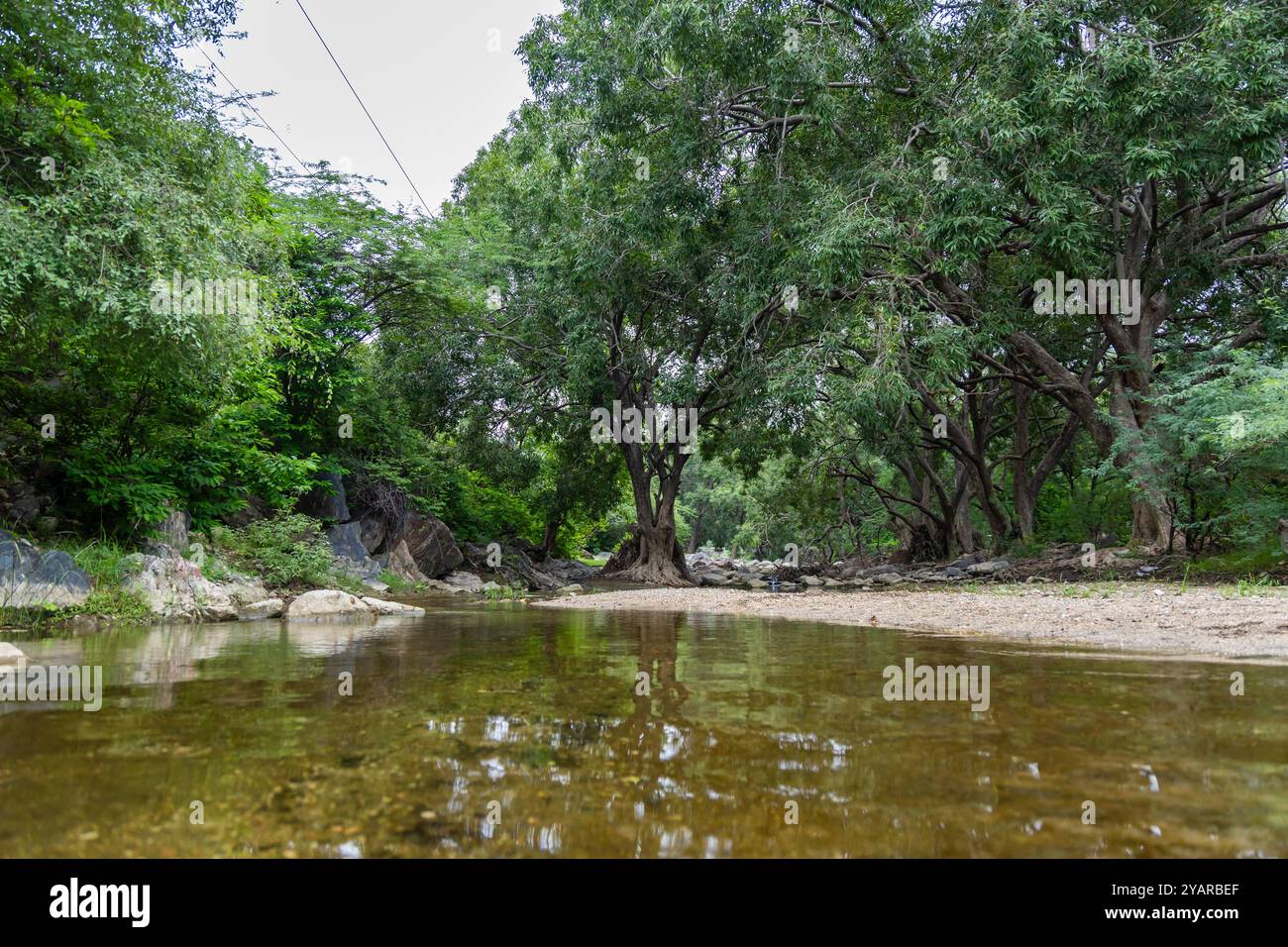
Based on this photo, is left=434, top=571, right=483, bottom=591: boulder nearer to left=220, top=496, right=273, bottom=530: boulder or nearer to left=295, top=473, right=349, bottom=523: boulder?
left=295, top=473, right=349, bottom=523: boulder

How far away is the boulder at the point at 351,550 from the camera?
15.9 meters

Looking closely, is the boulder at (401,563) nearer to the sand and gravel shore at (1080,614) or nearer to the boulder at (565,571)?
the boulder at (565,571)

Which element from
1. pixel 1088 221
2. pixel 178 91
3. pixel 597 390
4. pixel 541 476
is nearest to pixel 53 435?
pixel 178 91

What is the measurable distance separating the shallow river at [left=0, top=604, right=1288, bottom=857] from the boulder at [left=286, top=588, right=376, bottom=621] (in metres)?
4.73

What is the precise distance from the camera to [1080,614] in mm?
7480

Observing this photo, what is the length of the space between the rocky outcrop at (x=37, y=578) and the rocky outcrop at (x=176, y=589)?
592 millimetres

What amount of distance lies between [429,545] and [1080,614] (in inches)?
660

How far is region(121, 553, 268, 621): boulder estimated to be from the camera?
28.2 feet

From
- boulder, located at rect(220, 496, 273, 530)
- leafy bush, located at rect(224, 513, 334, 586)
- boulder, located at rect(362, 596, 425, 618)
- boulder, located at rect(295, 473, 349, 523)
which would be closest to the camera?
boulder, located at rect(362, 596, 425, 618)

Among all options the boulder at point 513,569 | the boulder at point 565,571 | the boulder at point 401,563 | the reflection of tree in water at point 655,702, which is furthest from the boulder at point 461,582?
the reflection of tree in water at point 655,702

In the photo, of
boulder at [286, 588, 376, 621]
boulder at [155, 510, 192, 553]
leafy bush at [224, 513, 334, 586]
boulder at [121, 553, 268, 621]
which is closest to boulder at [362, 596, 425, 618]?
boulder at [286, 588, 376, 621]

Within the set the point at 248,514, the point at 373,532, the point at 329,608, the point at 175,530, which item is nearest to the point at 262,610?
the point at 329,608

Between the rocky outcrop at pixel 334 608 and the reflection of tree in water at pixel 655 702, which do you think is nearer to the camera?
the reflection of tree in water at pixel 655 702

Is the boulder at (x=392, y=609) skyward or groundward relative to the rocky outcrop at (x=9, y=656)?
groundward
